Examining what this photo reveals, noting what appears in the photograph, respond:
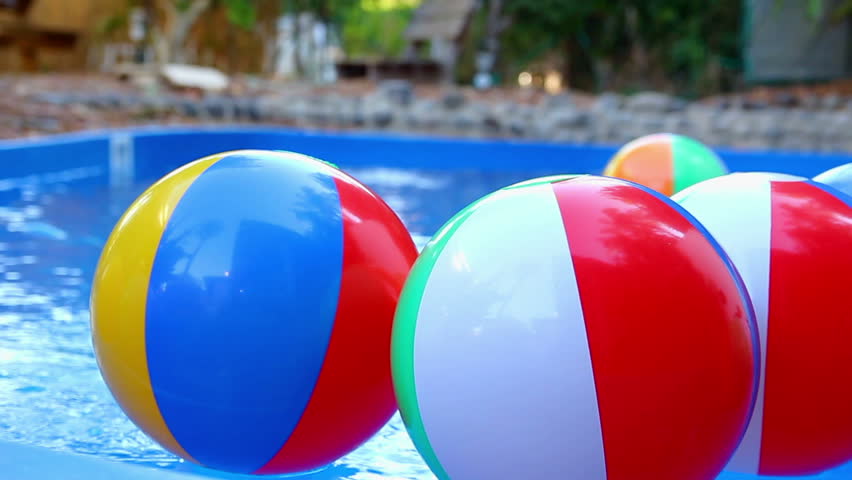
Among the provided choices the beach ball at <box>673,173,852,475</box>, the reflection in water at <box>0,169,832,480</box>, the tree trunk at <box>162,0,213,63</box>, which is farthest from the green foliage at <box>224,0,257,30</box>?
the beach ball at <box>673,173,852,475</box>

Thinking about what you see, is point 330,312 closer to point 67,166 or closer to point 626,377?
point 626,377

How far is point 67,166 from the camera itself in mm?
8203

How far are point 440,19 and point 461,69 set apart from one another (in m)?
1.09

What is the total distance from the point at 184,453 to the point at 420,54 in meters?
17.6

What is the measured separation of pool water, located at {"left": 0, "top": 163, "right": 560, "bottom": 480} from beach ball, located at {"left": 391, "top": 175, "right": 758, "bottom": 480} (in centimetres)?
68

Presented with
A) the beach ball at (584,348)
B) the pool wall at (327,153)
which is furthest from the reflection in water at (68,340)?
the pool wall at (327,153)

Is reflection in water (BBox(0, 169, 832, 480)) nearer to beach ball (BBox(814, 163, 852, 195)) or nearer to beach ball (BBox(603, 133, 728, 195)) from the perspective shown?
beach ball (BBox(814, 163, 852, 195))

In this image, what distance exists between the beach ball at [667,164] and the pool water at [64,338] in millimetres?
1104

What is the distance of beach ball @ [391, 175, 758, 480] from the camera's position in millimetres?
1566

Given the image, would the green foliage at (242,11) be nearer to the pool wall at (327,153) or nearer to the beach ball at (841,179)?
the pool wall at (327,153)

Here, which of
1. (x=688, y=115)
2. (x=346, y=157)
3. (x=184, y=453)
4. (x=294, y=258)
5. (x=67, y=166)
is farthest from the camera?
(x=688, y=115)

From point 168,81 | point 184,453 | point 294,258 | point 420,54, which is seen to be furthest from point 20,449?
point 420,54

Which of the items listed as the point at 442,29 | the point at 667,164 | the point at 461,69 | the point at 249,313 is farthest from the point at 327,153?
the point at 461,69

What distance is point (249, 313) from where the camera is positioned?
176cm
